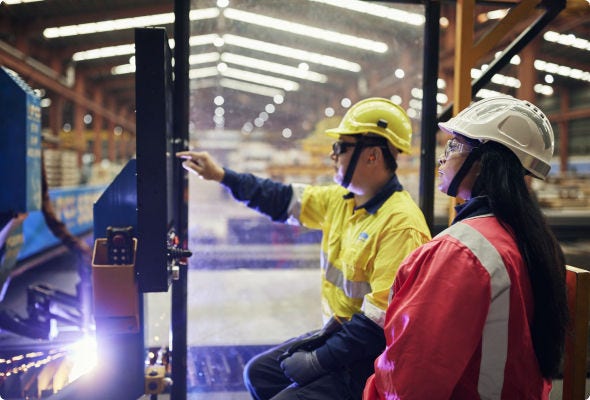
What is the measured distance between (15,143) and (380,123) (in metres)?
3.03

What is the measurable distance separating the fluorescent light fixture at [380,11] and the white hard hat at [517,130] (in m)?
1.81

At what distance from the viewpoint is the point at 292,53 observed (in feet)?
12.0

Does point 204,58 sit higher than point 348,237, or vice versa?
point 204,58

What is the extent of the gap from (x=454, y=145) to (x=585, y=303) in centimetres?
98

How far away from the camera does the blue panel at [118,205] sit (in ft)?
7.23

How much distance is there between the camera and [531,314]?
122 cm

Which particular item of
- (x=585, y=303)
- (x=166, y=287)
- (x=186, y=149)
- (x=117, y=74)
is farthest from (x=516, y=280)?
(x=117, y=74)

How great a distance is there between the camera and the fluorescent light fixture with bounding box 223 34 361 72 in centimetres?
321

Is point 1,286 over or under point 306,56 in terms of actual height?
under

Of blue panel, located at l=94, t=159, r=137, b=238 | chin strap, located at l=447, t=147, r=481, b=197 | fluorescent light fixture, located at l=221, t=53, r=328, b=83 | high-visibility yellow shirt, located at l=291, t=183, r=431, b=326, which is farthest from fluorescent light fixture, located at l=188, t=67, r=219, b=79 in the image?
chin strap, located at l=447, t=147, r=481, b=197

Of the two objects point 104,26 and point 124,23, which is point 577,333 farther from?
point 104,26

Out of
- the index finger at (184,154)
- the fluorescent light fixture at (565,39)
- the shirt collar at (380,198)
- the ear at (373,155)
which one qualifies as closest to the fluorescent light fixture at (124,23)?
the index finger at (184,154)

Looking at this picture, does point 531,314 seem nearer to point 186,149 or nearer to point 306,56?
point 186,149

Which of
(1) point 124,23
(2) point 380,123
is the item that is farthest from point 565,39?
(1) point 124,23
